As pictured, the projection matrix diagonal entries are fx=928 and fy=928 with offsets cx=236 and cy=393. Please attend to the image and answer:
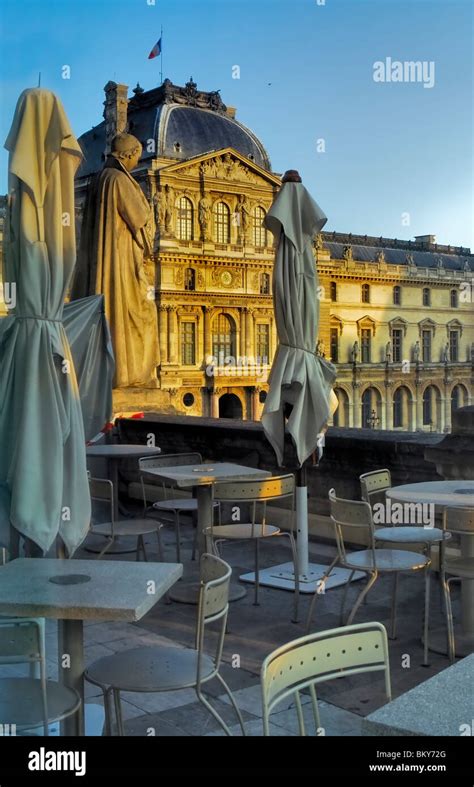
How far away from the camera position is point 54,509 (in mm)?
4309

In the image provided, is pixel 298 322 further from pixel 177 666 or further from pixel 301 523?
pixel 177 666

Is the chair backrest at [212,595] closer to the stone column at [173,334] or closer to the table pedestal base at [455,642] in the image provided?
the table pedestal base at [455,642]

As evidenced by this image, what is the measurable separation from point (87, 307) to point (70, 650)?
2.85 metres

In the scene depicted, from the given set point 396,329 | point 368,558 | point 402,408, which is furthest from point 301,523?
point 396,329

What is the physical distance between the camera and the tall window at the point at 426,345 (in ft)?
223

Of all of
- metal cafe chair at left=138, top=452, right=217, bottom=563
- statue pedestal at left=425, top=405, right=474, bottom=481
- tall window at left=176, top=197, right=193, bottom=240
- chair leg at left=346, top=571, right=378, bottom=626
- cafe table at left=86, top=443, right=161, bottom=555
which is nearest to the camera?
chair leg at left=346, top=571, right=378, bottom=626

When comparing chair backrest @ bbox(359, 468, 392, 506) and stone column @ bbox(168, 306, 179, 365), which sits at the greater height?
stone column @ bbox(168, 306, 179, 365)

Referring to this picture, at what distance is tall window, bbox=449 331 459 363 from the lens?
69.9m

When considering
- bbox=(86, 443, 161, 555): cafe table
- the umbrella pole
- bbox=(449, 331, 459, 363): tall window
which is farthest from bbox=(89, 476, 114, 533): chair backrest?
bbox=(449, 331, 459, 363): tall window

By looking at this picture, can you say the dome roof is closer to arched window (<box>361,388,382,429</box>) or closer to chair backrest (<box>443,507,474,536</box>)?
arched window (<box>361,388,382,429</box>)

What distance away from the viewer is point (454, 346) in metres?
70.3

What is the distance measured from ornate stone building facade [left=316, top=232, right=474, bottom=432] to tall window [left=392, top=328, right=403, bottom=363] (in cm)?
7
